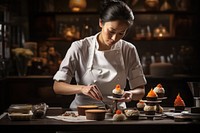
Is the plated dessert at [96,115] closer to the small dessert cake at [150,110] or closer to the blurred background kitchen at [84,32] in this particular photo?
the small dessert cake at [150,110]

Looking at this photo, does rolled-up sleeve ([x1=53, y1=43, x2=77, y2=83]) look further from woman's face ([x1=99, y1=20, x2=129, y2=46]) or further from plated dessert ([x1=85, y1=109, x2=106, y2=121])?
plated dessert ([x1=85, y1=109, x2=106, y2=121])

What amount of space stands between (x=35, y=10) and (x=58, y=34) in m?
0.46

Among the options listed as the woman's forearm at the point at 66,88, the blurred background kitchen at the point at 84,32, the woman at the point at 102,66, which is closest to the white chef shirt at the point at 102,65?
the woman at the point at 102,66

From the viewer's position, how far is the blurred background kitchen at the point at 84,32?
582 centimetres

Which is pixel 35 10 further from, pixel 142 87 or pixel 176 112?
pixel 176 112

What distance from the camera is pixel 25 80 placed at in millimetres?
5402

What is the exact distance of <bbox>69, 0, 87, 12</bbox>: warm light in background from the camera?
598 centimetres

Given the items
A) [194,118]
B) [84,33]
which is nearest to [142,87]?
[194,118]

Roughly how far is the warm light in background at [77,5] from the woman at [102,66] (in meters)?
2.84

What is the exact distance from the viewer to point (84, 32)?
5.98m

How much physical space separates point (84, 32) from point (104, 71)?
289 cm

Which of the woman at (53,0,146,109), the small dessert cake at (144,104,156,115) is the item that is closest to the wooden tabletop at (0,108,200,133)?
the small dessert cake at (144,104,156,115)
